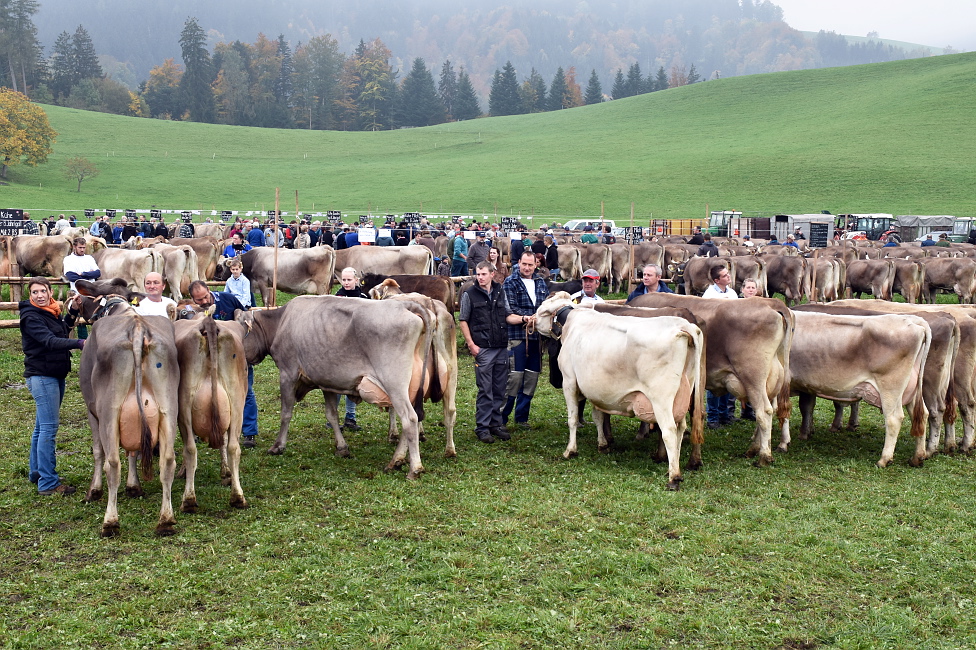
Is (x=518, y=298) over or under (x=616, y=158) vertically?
under

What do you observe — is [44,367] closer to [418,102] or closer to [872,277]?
[872,277]

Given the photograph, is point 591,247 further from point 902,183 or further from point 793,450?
point 902,183

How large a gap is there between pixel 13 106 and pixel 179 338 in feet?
253

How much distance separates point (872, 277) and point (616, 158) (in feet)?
196

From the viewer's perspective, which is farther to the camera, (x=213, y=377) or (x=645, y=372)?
→ (x=645, y=372)

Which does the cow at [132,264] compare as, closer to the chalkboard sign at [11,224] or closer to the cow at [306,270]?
the cow at [306,270]

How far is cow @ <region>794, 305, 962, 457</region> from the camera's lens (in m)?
9.70

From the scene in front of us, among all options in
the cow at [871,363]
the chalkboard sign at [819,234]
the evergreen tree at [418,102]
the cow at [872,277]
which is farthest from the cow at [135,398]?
the evergreen tree at [418,102]

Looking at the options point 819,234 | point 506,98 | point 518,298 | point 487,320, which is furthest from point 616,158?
point 487,320

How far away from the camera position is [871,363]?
9430mm

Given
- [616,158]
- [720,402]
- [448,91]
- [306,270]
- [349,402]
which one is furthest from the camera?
[448,91]

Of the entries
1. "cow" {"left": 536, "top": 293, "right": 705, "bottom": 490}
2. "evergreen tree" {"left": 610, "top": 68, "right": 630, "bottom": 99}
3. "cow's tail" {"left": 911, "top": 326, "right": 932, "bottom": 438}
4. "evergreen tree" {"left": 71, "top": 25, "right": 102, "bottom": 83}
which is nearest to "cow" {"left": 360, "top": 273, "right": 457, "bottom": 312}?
"cow" {"left": 536, "top": 293, "right": 705, "bottom": 490}

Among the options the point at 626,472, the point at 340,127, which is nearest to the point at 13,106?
the point at 340,127

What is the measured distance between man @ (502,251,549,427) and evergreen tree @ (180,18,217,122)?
4760 inches
